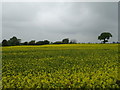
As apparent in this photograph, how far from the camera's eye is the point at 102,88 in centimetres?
551

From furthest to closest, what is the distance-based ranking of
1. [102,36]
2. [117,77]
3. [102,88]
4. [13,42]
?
[102,36], [13,42], [117,77], [102,88]

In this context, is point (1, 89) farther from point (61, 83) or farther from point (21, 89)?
point (61, 83)

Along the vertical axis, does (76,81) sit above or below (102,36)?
below

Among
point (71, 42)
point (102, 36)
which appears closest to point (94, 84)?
point (71, 42)

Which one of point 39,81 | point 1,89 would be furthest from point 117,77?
point 1,89

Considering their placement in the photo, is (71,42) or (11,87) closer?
(11,87)

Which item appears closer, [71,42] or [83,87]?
[83,87]

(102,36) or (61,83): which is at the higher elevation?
(102,36)

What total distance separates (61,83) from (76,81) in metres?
0.57

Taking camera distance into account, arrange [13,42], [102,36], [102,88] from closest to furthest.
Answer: [102,88] → [13,42] → [102,36]

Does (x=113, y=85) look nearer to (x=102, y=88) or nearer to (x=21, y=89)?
(x=102, y=88)

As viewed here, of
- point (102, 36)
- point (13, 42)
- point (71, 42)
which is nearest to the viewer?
point (71, 42)

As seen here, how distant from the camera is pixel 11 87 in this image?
5.84 m

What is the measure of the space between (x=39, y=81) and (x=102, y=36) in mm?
41510
